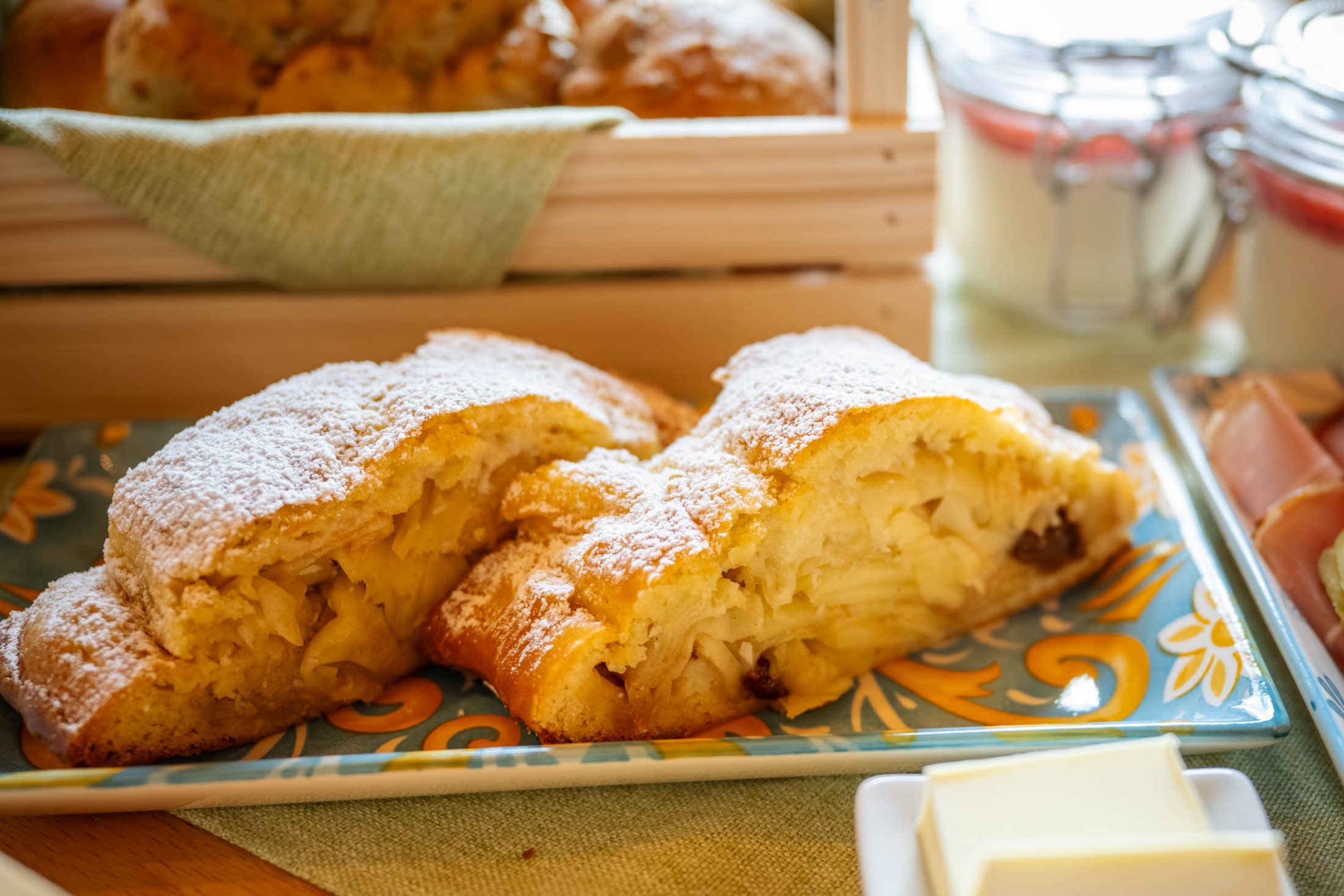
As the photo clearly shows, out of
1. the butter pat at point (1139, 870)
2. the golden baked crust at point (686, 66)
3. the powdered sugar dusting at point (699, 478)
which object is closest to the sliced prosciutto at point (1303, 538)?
the powdered sugar dusting at point (699, 478)

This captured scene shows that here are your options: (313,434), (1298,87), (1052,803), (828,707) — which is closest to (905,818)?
(1052,803)

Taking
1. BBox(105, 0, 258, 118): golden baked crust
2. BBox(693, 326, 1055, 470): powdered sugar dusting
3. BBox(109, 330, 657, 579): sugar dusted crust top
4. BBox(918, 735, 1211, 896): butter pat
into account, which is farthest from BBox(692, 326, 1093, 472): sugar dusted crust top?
BBox(105, 0, 258, 118): golden baked crust

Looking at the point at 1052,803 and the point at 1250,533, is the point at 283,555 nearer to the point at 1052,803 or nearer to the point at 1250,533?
the point at 1052,803

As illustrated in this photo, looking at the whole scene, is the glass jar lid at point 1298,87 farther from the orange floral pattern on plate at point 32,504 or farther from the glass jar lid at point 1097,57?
the orange floral pattern on plate at point 32,504

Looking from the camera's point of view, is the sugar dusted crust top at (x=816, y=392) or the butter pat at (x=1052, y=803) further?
the sugar dusted crust top at (x=816, y=392)

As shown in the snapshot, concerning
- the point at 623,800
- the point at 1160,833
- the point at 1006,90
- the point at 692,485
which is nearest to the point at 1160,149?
the point at 1006,90
